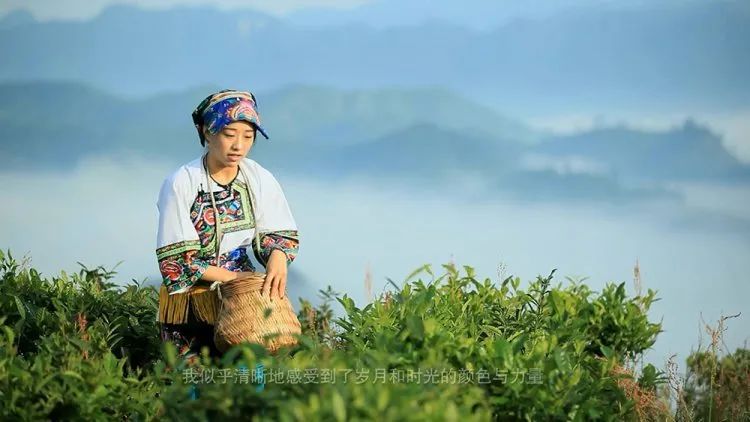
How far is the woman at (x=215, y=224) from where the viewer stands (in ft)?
18.0

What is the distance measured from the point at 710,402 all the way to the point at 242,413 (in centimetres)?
300

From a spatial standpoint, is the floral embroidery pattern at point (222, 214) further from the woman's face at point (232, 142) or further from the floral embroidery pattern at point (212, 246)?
the woman's face at point (232, 142)

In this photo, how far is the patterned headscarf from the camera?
544cm

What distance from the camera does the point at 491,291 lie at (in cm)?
688

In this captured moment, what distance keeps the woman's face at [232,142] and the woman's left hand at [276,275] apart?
0.54 m

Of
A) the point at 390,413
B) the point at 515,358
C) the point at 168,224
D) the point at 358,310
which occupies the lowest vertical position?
the point at 390,413

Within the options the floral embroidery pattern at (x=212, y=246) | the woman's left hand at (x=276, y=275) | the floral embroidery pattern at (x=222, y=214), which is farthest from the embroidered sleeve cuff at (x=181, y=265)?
the woman's left hand at (x=276, y=275)

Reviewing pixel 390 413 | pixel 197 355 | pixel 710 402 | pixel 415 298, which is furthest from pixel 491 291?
pixel 390 413

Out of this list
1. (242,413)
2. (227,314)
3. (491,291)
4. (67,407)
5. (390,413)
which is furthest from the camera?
(491,291)

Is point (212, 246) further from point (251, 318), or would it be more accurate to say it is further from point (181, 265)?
point (251, 318)

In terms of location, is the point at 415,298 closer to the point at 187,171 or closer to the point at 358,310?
the point at 358,310

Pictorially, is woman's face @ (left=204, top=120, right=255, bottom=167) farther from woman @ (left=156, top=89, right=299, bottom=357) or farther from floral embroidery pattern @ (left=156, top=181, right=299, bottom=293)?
floral embroidery pattern @ (left=156, top=181, right=299, bottom=293)

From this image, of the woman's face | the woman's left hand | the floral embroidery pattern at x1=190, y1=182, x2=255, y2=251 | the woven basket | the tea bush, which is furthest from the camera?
the floral embroidery pattern at x1=190, y1=182, x2=255, y2=251

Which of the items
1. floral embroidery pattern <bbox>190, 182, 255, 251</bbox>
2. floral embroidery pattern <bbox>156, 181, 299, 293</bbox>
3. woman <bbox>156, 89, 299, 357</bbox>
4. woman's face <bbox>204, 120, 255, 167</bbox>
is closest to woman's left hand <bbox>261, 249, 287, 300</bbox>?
woman <bbox>156, 89, 299, 357</bbox>
